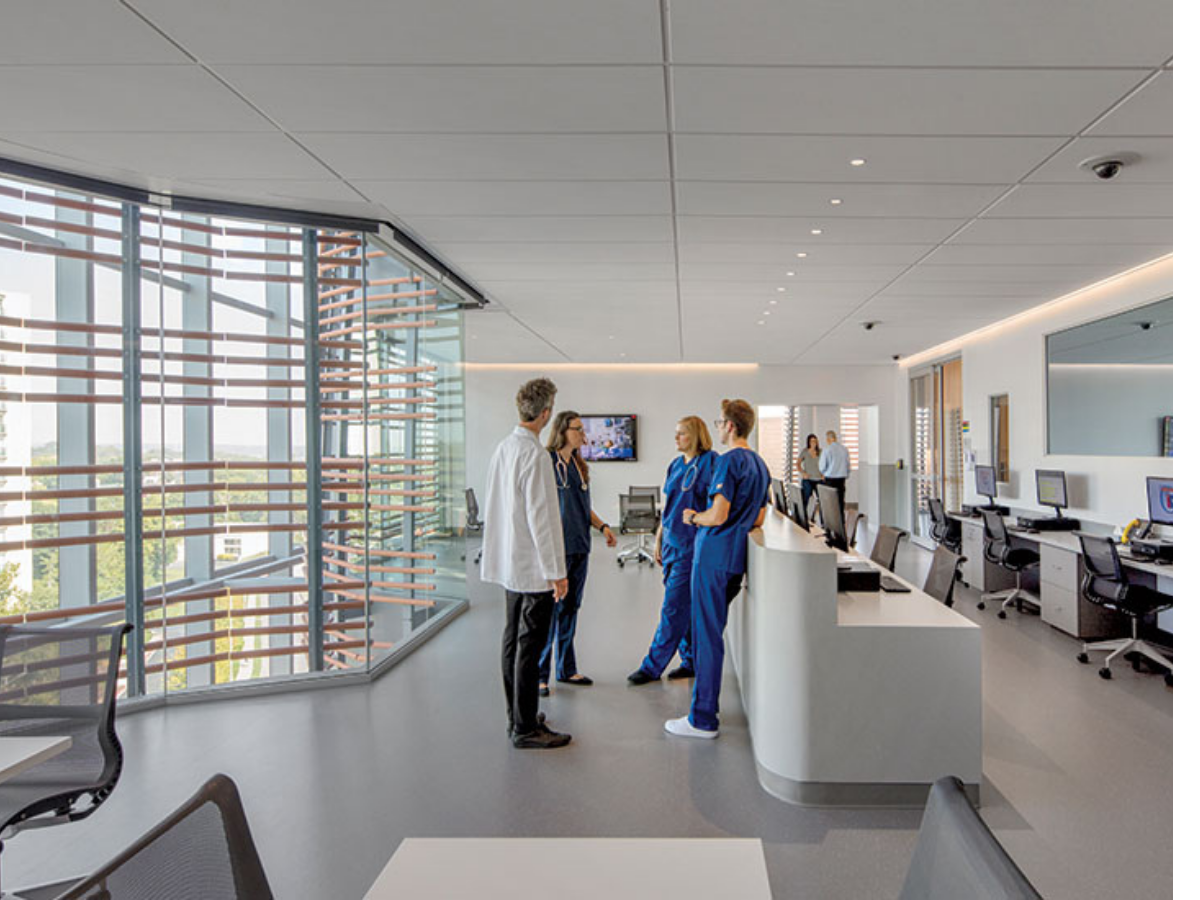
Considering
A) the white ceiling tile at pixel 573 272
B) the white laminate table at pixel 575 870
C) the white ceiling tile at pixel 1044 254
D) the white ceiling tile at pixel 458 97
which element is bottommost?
the white laminate table at pixel 575 870

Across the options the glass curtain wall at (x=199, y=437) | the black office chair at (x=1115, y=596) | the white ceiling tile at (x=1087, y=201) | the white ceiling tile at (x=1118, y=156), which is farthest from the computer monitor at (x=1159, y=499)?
the glass curtain wall at (x=199, y=437)

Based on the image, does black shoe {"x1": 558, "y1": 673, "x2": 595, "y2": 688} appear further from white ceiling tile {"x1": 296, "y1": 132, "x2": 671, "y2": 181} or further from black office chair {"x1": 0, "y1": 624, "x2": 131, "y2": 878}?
white ceiling tile {"x1": 296, "y1": 132, "x2": 671, "y2": 181}

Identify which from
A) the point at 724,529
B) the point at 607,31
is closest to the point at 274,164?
the point at 607,31

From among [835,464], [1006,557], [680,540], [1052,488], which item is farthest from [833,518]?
[835,464]

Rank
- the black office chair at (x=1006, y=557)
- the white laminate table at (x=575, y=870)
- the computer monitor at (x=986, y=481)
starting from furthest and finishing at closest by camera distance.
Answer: the computer monitor at (x=986, y=481)
the black office chair at (x=1006, y=557)
the white laminate table at (x=575, y=870)

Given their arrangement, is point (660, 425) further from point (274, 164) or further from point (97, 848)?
point (97, 848)

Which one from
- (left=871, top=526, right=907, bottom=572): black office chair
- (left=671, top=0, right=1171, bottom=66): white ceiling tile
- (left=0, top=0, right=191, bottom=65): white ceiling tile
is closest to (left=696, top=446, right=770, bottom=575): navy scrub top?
(left=871, top=526, right=907, bottom=572): black office chair

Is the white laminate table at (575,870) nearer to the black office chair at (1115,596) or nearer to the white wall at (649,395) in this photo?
the black office chair at (1115,596)

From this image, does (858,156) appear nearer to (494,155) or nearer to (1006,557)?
(494,155)

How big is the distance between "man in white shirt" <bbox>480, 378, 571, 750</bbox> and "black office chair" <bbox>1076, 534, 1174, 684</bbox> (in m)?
3.87

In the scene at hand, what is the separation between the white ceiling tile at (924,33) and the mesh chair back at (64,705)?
2909mm

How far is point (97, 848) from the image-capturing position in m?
2.69

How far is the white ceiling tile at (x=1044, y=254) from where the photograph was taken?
15.6 ft

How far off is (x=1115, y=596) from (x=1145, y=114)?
333 centimetres
